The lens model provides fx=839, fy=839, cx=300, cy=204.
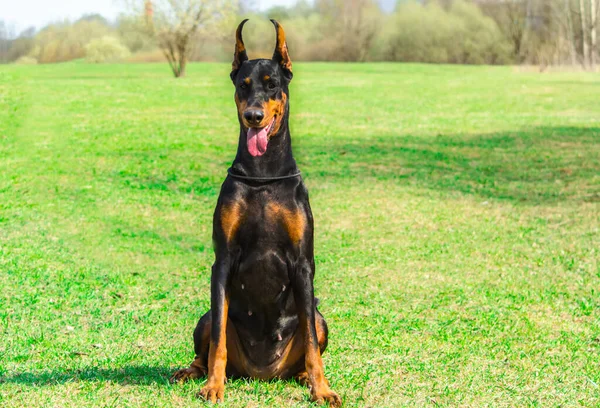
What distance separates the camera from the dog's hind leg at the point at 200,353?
4824 mm

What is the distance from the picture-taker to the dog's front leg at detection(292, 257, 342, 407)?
4566 millimetres

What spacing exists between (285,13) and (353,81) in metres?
33.3

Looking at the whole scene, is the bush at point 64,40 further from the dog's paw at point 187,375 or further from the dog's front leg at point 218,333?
the dog's front leg at point 218,333

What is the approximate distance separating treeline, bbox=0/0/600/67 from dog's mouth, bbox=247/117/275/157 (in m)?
54.7

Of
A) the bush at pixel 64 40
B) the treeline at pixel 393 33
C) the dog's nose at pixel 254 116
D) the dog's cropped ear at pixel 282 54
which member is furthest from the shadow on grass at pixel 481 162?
the bush at pixel 64 40

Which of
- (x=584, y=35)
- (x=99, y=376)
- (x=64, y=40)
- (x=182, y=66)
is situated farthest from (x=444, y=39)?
(x=99, y=376)

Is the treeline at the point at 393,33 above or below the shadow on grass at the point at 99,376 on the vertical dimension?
above

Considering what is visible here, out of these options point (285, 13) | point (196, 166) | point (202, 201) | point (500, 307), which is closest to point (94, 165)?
point (196, 166)

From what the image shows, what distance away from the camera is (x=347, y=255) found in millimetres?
10203

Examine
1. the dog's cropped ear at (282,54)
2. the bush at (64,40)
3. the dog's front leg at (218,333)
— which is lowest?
the dog's front leg at (218,333)

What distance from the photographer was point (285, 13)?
74.1 meters

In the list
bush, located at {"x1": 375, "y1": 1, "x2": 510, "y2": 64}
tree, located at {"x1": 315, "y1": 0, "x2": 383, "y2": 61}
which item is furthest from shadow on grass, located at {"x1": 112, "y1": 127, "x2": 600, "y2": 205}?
bush, located at {"x1": 375, "y1": 1, "x2": 510, "y2": 64}

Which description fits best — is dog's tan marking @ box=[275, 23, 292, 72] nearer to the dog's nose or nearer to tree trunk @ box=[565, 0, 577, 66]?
the dog's nose

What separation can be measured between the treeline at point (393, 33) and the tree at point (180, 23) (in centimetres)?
1480
